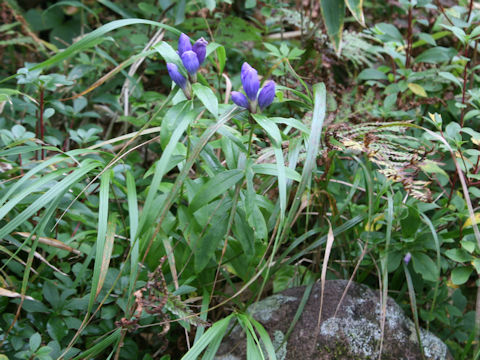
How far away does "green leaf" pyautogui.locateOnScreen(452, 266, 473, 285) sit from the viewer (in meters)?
1.51

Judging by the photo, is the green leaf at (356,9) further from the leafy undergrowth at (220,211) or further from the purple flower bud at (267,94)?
the purple flower bud at (267,94)

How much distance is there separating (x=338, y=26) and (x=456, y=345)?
4.00 ft

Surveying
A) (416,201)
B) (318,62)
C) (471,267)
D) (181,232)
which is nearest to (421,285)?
(471,267)

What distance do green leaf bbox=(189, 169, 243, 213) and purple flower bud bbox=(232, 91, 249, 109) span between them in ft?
0.65

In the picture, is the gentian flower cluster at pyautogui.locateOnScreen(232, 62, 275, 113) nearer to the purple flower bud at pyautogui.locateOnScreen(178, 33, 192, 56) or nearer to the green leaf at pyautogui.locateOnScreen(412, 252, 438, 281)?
the purple flower bud at pyautogui.locateOnScreen(178, 33, 192, 56)

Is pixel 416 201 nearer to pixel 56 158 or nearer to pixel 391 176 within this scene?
pixel 391 176

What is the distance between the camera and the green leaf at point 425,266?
5.03ft

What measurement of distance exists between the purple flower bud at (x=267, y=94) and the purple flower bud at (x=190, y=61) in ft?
0.65

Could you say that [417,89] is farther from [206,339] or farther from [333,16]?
[206,339]

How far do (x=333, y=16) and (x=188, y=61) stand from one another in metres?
0.44

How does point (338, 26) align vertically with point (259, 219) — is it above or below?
above

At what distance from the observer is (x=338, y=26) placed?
4.48ft

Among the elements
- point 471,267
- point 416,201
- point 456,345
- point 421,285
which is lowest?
point 456,345

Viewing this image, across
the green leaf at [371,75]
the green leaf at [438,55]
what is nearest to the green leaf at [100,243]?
the green leaf at [371,75]
